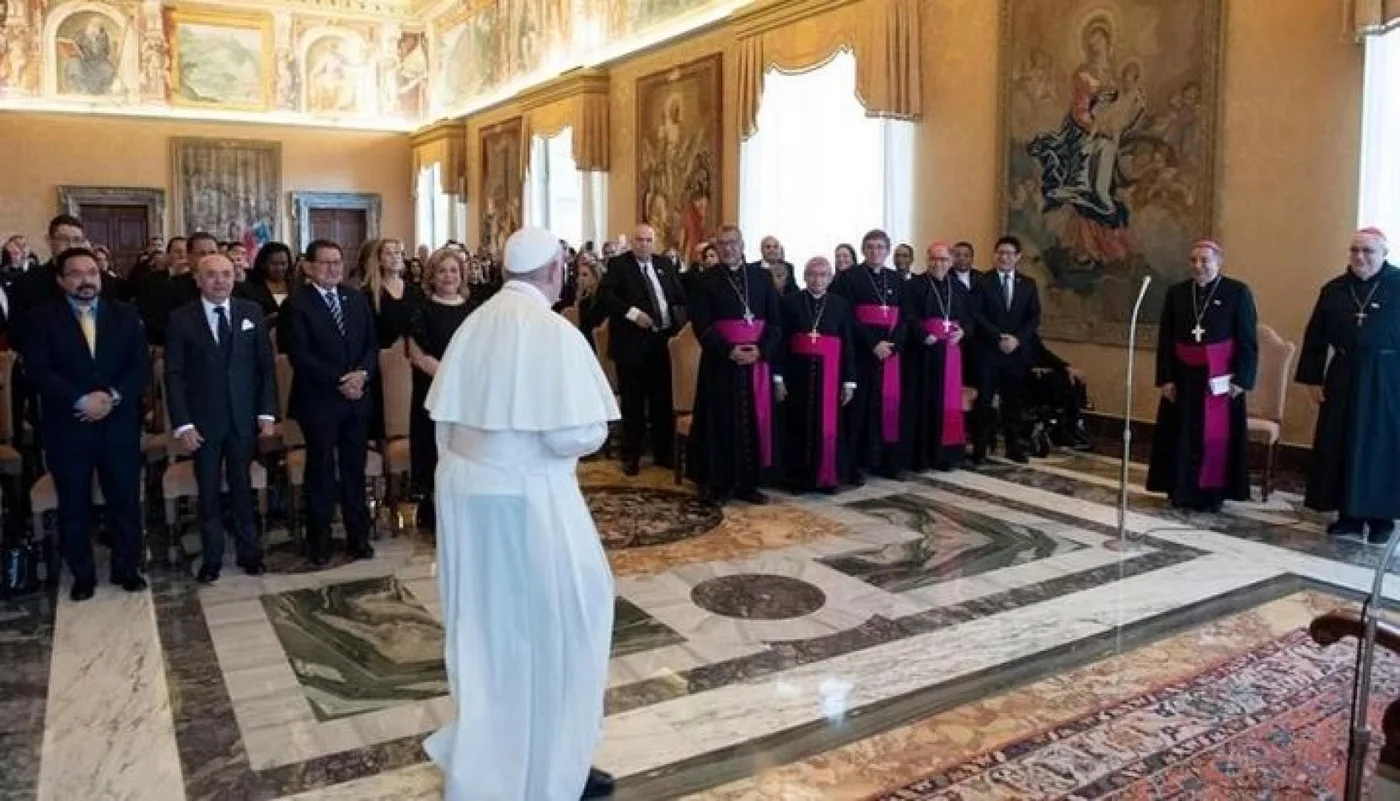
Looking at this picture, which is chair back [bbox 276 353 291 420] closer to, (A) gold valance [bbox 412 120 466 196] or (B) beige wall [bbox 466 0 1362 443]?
(B) beige wall [bbox 466 0 1362 443]

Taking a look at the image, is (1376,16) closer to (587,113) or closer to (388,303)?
(388,303)

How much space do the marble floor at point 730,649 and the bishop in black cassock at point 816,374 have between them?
68cm

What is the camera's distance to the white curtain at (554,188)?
18734mm

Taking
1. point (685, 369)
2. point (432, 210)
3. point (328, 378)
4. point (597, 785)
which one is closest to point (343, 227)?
point (432, 210)

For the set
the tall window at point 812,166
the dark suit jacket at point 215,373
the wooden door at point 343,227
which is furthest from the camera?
the wooden door at point 343,227

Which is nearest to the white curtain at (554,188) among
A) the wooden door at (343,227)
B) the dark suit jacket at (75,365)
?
the wooden door at (343,227)

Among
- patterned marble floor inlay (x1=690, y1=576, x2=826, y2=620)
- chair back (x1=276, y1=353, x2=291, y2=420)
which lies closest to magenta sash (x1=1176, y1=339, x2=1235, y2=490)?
patterned marble floor inlay (x1=690, y1=576, x2=826, y2=620)

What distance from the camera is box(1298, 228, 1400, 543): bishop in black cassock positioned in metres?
6.69

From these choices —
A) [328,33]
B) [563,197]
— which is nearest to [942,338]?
[563,197]

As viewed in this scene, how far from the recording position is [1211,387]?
742cm

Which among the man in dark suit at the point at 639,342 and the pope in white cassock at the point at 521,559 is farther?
the man in dark suit at the point at 639,342

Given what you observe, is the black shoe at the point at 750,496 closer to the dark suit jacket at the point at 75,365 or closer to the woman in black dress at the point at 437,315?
the woman in black dress at the point at 437,315

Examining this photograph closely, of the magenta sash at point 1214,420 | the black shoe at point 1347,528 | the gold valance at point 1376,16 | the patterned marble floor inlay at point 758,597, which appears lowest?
the patterned marble floor inlay at point 758,597

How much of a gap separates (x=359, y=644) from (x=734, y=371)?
11.7 feet
